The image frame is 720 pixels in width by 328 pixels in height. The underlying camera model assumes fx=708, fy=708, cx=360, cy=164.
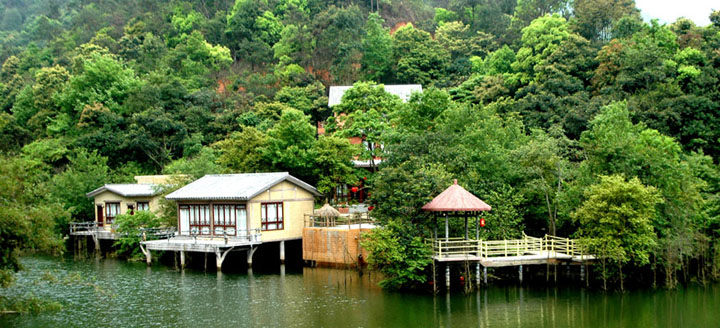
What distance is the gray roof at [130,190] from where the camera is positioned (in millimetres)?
41219

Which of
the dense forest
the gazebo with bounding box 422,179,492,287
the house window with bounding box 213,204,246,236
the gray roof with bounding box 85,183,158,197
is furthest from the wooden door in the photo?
the gazebo with bounding box 422,179,492,287

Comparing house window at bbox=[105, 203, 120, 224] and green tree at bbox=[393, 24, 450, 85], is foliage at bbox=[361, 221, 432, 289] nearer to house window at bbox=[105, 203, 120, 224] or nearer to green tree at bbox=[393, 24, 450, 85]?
house window at bbox=[105, 203, 120, 224]

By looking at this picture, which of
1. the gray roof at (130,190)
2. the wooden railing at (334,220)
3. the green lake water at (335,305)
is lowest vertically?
the green lake water at (335,305)

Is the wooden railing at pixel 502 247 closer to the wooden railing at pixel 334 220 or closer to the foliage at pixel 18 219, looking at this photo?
Answer: the wooden railing at pixel 334 220

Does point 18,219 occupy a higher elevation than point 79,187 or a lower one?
lower

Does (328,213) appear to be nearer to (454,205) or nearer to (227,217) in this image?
(227,217)

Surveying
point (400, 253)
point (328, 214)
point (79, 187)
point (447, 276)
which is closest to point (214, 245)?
point (328, 214)

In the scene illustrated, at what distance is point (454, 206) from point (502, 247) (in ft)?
10.3

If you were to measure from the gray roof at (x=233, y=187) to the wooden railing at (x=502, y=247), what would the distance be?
1066 cm

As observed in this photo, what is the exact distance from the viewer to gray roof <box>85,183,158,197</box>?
41219 mm

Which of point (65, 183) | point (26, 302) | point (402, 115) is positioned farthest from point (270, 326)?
point (65, 183)

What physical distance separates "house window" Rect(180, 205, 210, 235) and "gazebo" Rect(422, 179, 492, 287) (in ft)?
43.9

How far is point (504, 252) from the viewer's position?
93.1 feet

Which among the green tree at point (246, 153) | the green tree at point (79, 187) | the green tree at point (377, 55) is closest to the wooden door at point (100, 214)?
the green tree at point (79, 187)
